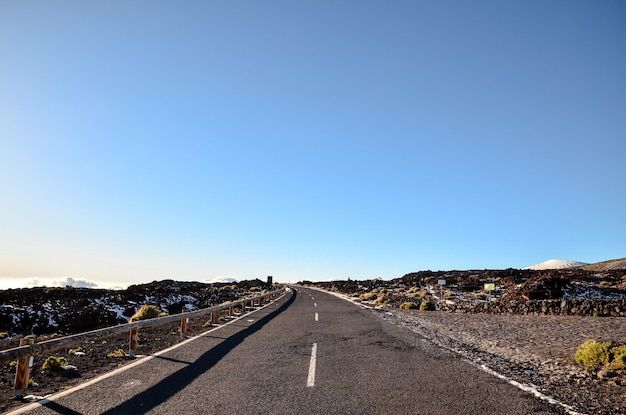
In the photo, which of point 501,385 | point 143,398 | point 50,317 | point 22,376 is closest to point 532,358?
point 501,385

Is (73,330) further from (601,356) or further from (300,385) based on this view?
(601,356)

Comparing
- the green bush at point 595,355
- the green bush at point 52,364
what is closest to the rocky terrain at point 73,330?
the green bush at point 52,364

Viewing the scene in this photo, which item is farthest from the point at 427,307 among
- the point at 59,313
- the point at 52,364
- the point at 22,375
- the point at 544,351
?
the point at 59,313

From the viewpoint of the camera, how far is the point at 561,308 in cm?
2061

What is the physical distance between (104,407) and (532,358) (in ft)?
31.6

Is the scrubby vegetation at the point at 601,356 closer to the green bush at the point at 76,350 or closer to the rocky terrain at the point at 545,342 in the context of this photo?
the rocky terrain at the point at 545,342

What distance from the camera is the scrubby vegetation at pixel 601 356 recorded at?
7.84 metres

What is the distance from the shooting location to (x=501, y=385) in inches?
256

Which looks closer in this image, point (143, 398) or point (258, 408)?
point (258, 408)

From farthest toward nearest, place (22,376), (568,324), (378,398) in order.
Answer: (568,324) → (22,376) → (378,398)

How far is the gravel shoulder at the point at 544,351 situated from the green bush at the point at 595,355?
10.1 inches

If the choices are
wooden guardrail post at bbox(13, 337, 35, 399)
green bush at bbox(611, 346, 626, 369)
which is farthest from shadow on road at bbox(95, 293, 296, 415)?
green bush at bbox(611, 346, 626, 369)

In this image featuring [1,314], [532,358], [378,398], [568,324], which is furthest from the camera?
[1,314]

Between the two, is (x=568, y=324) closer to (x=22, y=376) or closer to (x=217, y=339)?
(x=217, y=339)
